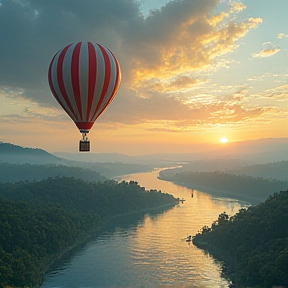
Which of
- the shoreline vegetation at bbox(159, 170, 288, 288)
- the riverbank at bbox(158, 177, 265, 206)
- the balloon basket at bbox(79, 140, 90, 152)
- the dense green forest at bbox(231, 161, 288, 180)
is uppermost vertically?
the dense green forest at bbox(231, 161, 288, 180)

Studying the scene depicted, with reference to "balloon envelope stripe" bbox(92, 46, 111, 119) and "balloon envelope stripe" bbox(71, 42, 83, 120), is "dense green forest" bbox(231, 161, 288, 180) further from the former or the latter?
"balloon envelope stripe" bbox(71, 42, 83, 120)

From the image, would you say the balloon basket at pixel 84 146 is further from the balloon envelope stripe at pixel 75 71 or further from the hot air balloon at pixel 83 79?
the balloon envelope stripe at pixel 75 71

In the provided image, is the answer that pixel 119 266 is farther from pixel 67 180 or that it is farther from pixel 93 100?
pixel 67 180

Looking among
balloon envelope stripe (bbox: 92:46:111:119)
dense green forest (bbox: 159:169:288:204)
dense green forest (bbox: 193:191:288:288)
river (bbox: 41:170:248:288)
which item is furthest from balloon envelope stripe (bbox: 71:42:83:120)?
dense green forest (bbox: 159:169:288:204)

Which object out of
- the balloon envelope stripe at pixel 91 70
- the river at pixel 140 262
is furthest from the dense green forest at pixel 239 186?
the balloon envelope stripe at pixel 91 70

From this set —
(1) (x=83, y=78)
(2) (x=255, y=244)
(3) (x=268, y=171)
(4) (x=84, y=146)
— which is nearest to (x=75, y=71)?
(1) (x=83, y=78)

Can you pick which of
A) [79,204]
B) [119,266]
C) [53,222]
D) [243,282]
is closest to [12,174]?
[79,204]

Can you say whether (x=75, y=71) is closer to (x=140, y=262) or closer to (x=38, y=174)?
(x=140, y=262)
